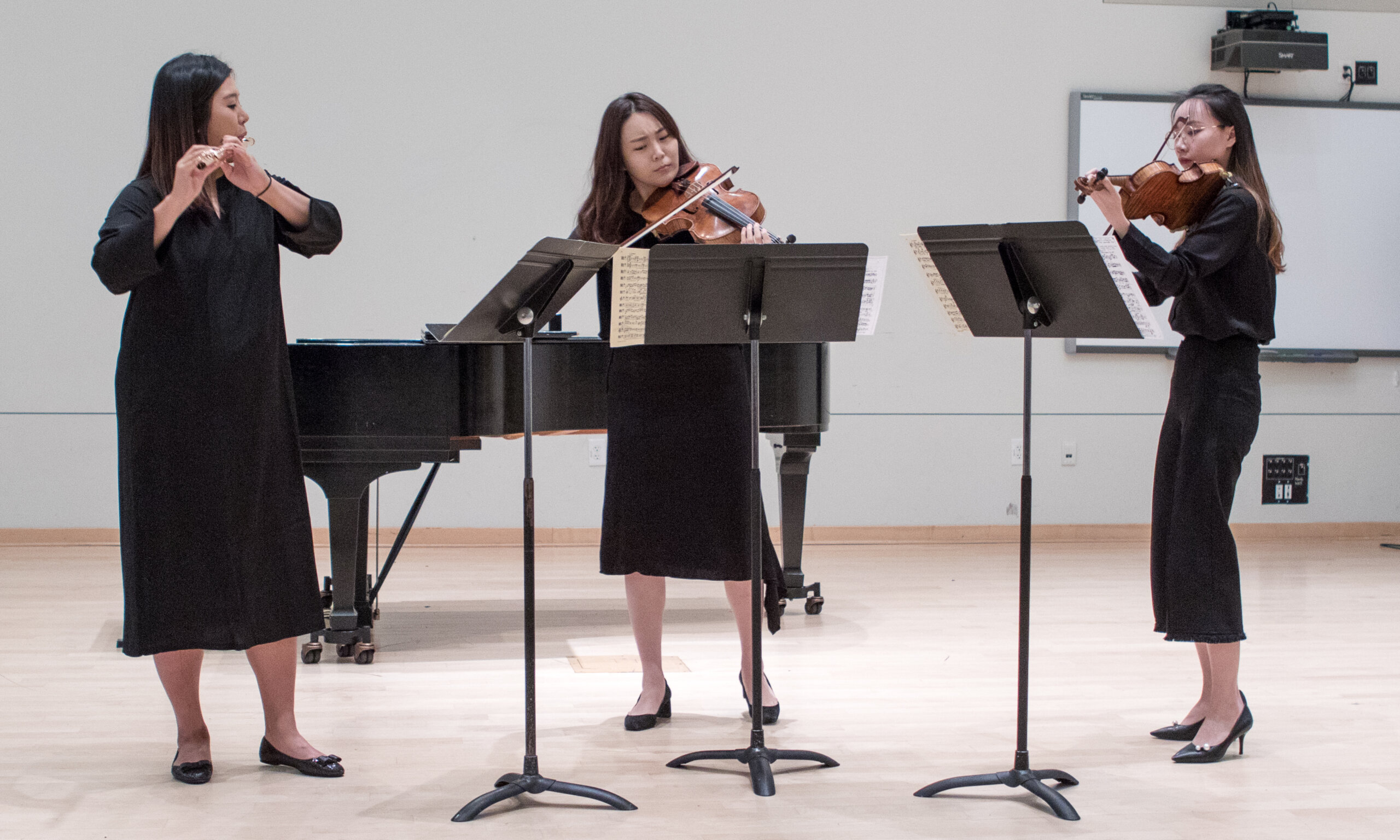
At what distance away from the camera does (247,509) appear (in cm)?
229

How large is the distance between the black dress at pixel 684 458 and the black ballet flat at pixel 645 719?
1.12ft

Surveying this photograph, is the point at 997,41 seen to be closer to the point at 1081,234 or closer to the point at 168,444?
the point at 1081,234

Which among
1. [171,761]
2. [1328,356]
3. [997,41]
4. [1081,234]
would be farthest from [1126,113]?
[171,761]

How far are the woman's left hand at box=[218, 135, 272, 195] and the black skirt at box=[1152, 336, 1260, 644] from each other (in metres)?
1.84

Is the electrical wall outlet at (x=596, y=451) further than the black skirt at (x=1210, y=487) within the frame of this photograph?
Yes

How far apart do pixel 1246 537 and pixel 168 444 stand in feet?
16.7

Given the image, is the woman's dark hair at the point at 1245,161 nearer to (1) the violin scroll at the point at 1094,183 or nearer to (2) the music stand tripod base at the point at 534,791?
(1) the violin scroll at the point at 1094,183

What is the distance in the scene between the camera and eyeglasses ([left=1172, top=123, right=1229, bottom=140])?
2.52 metres

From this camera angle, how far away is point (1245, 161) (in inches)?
100

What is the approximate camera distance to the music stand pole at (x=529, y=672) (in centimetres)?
217

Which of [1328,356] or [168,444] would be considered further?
[1328,356]

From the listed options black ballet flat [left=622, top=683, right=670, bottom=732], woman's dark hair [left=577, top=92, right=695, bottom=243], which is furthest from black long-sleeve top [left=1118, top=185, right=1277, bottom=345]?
black ballet flat [left=622, top=683, right=670, bottom=732]

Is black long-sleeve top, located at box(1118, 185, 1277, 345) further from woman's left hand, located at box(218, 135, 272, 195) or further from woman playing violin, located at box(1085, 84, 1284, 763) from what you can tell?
woman's left hand, located at box(218, 135, 272, 195)

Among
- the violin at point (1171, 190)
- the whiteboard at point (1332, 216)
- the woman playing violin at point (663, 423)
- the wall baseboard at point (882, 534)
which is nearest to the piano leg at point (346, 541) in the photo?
the woman playing violin at point (663, 423)
